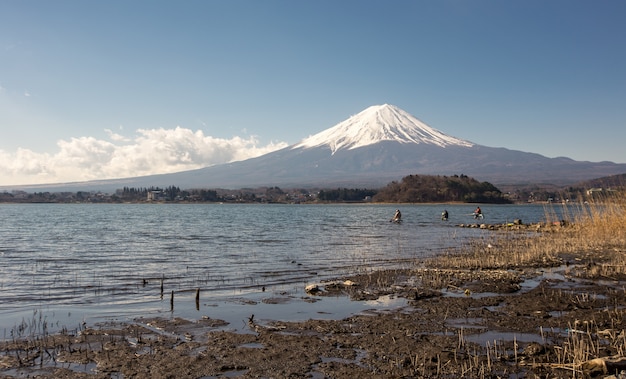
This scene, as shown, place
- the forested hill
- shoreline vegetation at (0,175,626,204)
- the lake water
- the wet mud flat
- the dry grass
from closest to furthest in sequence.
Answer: the wet mud flat, the lake water, the dry grass, the forested hill, shoreline vegetation at (0,175,626,204)

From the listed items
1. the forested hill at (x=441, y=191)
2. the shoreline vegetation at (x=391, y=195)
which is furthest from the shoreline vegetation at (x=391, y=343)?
the forested hill at (x=441, y=191)

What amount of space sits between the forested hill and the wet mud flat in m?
122

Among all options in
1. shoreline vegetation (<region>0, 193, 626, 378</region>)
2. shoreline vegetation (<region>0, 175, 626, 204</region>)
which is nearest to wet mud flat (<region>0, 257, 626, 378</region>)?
shoreline vegetation (<region>0, 193, 626, 378</region>)

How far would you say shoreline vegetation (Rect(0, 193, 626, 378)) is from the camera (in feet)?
22.6

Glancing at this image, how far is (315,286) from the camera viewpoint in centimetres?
1304

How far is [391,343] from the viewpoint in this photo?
8141 mm

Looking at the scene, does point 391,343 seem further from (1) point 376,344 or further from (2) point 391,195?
(2) point 391,195

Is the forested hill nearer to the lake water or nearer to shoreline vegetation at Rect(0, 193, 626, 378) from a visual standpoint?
the lake water

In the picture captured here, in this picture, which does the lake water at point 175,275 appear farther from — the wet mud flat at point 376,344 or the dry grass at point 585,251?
the dry grass at point 585,251

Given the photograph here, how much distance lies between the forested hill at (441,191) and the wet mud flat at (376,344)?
122m

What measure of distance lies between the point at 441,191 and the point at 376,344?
12838 cm

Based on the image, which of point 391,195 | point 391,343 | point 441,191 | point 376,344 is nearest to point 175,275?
point 376,344

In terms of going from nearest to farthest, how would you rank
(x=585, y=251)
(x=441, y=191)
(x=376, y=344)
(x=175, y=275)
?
(x=376, y=344) → (x=175, y=275) → (x=585, y=251) → (x=441, y=191)

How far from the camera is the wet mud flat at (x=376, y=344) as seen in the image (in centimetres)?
687
